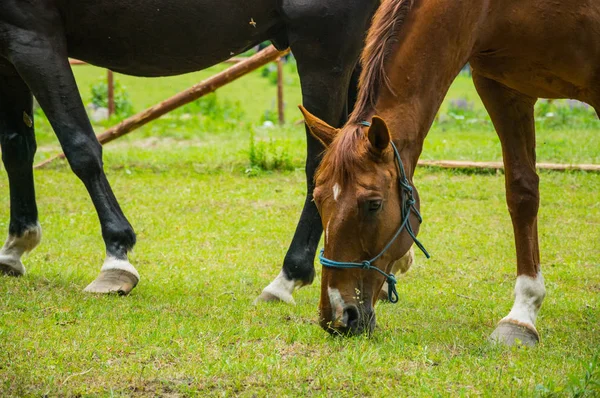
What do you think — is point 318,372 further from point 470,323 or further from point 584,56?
point 584,56

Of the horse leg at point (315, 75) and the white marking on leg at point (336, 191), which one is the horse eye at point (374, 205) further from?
the horse leg at point (315, 75)

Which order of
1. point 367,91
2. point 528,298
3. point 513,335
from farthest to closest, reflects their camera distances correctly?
1. point 528,298
2. point 513,335
3. point 367,91

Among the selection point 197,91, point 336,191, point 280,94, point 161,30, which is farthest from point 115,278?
point 280,94

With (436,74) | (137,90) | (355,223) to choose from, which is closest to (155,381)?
(355,223)

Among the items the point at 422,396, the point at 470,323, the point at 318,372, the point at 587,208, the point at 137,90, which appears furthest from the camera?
the point at 137,90

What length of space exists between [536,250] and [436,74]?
1.44m

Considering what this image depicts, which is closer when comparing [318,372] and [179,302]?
[318,372]

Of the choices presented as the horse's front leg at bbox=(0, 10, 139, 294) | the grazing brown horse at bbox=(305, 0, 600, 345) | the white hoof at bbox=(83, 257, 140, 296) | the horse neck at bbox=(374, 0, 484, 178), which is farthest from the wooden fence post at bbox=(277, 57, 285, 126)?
the horse neck at bbox=(374, 0, 484, 178)

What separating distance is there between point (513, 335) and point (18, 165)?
137 inches

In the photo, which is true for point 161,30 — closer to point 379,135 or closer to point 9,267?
point 9,267

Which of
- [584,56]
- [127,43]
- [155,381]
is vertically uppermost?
[584,56]

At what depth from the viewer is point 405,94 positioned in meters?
4.14

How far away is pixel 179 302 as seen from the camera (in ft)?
17.3

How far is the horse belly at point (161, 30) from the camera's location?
5.44 meters
